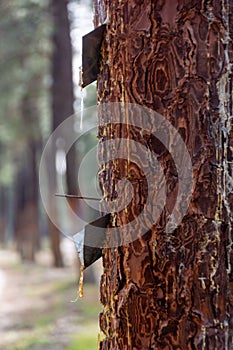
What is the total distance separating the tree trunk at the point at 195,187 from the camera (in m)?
1.28

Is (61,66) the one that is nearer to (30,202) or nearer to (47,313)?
(47,313)

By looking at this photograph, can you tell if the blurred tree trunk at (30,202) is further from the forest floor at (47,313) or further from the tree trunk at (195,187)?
the tree trunk at (195,187)

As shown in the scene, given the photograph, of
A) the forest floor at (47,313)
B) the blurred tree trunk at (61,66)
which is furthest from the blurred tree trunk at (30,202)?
the blurred tree trunk at (61,66)

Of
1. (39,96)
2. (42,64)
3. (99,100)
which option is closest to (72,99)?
(42,64)

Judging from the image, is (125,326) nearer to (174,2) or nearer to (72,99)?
(174,2)

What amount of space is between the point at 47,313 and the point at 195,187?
8.48 m

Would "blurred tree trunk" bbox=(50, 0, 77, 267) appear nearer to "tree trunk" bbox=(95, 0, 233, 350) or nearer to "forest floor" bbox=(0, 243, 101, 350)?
"forest floor" bbox=(0, 243, 101, 350)

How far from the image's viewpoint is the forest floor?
23.0ft

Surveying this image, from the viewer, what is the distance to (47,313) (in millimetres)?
9242

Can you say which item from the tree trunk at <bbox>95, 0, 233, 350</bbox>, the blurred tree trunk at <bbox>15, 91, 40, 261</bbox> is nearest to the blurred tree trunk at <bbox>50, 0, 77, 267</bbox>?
the blurred tree trunk at <bbox>15, 91, 40, 261</bbox>

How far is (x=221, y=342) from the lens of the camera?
4.21ft

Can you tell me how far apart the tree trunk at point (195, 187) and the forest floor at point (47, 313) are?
535cm

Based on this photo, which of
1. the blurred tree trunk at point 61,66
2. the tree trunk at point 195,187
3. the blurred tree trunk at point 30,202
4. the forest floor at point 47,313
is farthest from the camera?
the blurred tree trunk at point 30,202

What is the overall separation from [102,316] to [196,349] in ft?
1.04
